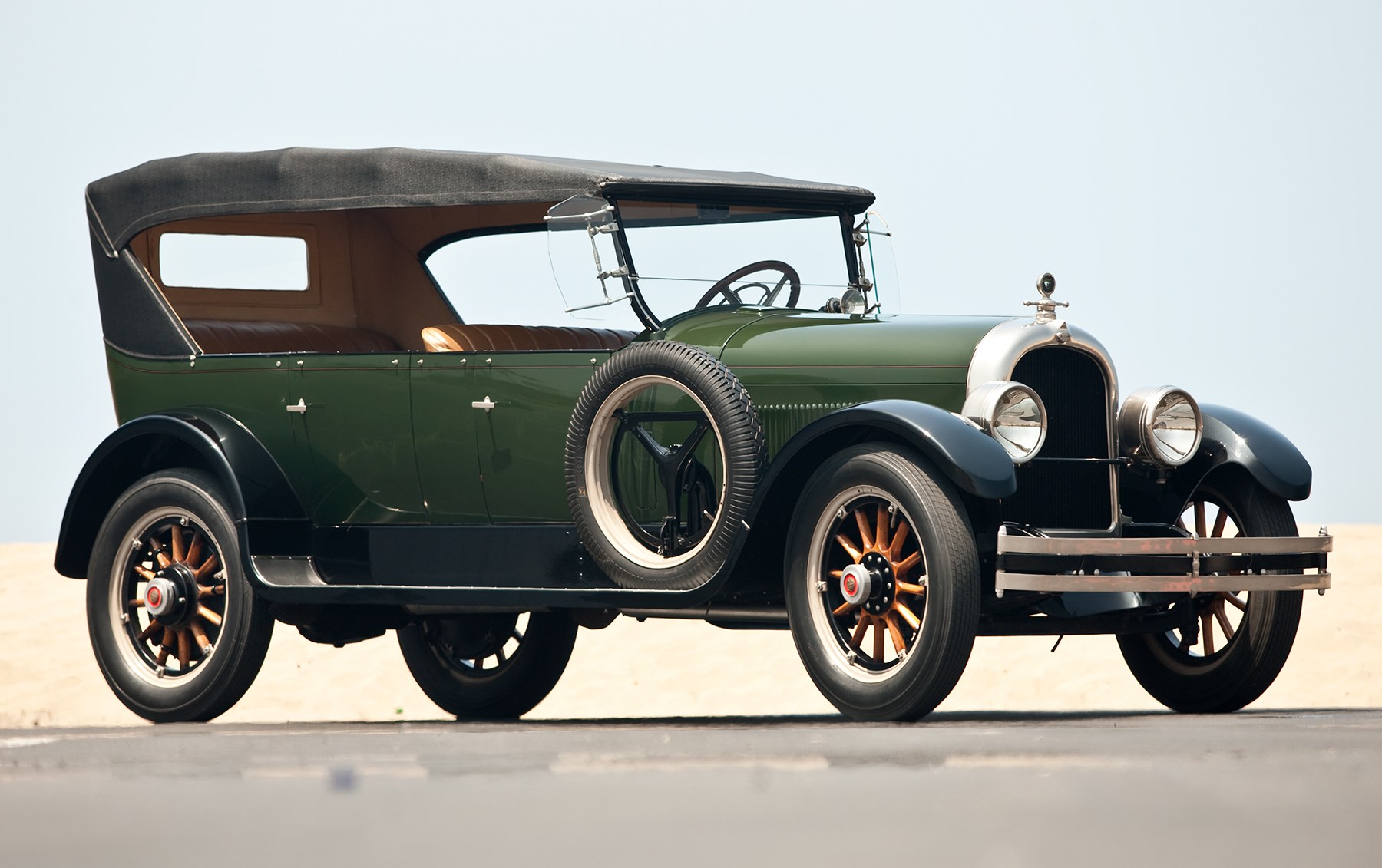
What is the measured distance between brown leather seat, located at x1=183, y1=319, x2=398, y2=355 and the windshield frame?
154 cm

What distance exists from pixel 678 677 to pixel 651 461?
27.9 feet

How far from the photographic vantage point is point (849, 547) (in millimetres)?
6867

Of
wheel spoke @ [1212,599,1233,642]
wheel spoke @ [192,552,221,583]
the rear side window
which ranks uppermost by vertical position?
the rear side window

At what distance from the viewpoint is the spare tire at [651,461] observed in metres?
7.37

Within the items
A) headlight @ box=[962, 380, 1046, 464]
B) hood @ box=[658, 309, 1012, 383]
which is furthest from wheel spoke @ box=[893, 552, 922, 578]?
hood @ box=[658, 309, 1012, 383]

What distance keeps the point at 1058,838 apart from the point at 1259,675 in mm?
4247

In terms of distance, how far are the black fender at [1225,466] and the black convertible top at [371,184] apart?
2044 millimetres

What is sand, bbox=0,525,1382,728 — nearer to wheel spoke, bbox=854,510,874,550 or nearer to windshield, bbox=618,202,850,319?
windshield, bbox=618,202,850,319

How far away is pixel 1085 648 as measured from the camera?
16.5 m

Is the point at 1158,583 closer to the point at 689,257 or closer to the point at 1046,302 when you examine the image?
the point at 1046,302

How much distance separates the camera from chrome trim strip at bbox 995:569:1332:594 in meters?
6.61

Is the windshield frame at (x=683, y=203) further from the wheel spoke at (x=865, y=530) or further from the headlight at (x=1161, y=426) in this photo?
the headlight at (x=1161, y=426)

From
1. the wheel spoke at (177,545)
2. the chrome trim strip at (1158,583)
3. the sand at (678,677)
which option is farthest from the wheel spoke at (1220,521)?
the sand at (678,677)

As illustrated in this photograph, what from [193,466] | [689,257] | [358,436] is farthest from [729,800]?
[193,466]
